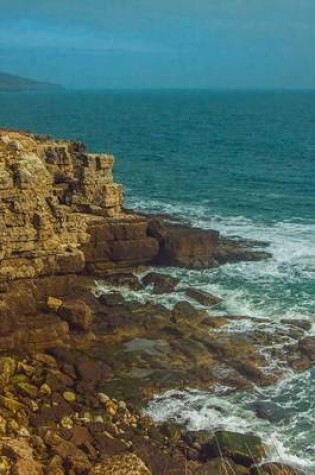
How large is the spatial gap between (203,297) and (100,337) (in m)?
7.31

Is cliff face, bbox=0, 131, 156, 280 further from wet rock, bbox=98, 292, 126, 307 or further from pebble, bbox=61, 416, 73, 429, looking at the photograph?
pebble, bbox=61, 416, 73, 429

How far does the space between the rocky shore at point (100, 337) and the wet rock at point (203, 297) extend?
0.08 meters

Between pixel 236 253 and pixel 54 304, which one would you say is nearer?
pixel 54 304

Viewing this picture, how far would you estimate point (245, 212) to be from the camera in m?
59.4

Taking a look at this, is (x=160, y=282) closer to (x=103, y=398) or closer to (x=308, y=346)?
(x=308, y=346)

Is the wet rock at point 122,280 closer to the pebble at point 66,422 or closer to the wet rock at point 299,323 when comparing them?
the wet rock at point 299,323

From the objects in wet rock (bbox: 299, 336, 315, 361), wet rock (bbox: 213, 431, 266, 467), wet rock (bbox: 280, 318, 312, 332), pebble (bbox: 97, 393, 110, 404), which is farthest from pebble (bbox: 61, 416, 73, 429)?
wet rock (bbox: 280, 318, 312, 332)

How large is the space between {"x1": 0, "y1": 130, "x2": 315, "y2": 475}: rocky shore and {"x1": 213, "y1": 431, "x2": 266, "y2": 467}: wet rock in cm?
5

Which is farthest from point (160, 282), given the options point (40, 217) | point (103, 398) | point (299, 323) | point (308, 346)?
point (103, 398)

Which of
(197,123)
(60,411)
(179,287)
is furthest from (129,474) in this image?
(197,123)

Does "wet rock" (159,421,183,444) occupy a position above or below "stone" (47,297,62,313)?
below

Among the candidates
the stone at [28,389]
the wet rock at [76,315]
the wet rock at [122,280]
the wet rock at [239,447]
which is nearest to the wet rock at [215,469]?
the wet rock at [239,447]

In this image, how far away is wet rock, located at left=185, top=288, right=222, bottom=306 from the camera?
121 ft

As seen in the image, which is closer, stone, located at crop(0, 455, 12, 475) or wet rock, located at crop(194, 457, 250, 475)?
stone, located at crop(0, 455, 12, 475)
